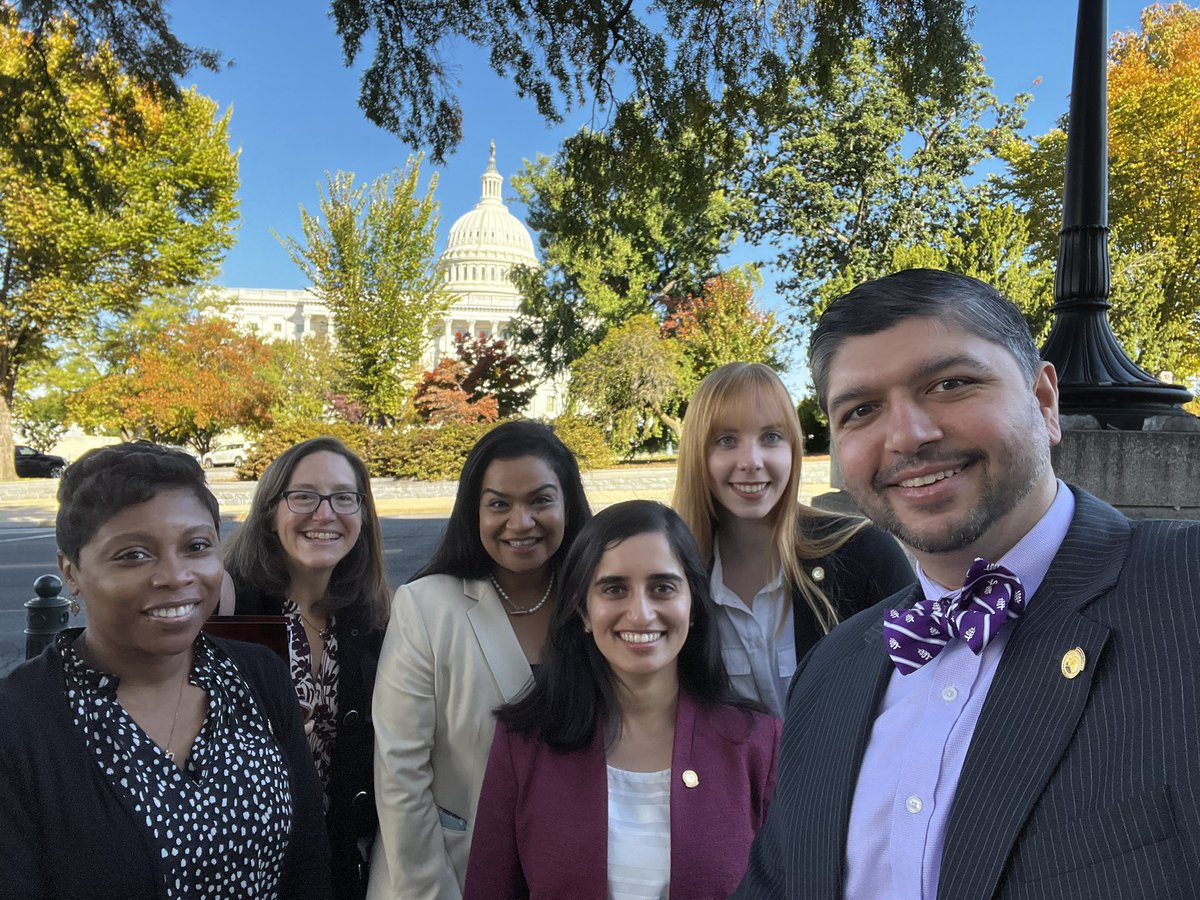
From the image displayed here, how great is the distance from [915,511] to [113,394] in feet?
116

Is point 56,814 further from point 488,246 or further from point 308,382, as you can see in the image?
point 488,246

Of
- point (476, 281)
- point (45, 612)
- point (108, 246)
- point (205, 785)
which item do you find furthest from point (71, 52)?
point (476, 281)

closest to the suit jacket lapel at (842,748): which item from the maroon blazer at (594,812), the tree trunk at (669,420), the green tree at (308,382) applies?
the maroon blazer at (594,812)

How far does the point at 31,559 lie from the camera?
13398mm

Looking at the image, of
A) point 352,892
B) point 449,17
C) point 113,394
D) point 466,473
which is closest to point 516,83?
point 449,17

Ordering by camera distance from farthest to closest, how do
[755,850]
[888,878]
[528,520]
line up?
1. [528,520]
2. [755,850]
3. [888,878]

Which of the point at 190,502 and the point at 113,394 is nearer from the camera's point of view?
the point at 190,502

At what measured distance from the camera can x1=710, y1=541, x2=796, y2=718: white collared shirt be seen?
8.87 feet

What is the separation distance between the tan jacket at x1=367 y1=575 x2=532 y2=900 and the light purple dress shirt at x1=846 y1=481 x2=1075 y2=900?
1470 mm

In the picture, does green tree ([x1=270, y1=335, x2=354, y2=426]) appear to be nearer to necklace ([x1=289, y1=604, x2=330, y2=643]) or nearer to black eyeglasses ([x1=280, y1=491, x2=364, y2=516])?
black eyeglasses ([x1=280, y1=491, x2=364, y2=516])

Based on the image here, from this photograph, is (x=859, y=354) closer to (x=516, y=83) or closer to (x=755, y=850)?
(x=755, y=850)

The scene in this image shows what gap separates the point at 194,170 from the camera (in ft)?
86.3

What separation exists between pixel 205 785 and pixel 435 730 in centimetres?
78

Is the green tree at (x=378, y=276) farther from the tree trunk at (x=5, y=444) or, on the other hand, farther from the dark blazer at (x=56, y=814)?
the dark blazer at (x=56, y=814)
